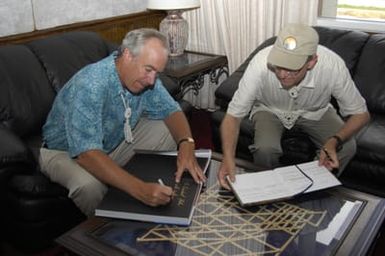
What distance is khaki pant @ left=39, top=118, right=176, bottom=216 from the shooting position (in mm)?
1716

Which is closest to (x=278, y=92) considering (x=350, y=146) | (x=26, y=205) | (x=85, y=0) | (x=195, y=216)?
(x=350, y=146)

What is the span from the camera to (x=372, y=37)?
2623 millimetres

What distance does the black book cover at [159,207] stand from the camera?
1364 mm

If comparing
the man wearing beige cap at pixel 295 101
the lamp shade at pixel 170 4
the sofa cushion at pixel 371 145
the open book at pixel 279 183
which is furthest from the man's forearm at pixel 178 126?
the lamp shade at pixel 170 4

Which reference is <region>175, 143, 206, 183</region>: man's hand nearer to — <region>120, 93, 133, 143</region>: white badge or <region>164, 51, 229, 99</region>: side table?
<region>120, 93, 133, 143</region>: white badge

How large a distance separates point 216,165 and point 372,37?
1.51 metres

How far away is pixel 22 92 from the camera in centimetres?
210

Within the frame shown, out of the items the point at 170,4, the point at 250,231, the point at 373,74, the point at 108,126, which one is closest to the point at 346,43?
the point at 373,74

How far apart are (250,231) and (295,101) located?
3.25 feet

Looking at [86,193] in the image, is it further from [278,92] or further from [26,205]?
[278,92]

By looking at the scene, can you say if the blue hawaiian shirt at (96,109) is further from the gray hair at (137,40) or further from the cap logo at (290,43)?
the cap logo at (290,43)

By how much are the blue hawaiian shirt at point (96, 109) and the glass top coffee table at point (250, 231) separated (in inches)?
16.1

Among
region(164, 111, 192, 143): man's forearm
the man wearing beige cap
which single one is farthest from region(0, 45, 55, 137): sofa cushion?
the man wearing beige cap

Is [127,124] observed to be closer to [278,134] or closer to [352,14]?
[278,134]
